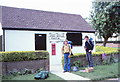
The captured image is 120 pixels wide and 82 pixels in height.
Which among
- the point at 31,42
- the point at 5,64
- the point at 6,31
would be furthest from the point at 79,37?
the point at 5,64

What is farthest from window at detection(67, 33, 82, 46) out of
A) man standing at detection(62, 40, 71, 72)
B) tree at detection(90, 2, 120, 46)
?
tree at detection(90, 2, 120, 46)

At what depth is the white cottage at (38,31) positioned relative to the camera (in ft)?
30.8

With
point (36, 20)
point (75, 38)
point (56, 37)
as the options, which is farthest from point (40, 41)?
point (75, 38)

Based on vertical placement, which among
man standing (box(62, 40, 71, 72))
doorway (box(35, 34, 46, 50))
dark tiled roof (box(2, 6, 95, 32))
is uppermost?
dark tiled roof (box(2, 6, 95, 32))

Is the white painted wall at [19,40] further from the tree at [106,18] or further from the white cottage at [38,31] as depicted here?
the tree at [106,18]

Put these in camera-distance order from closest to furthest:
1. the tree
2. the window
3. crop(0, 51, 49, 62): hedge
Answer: crop(0, 51, 49, 62): hedge < the window < the tree

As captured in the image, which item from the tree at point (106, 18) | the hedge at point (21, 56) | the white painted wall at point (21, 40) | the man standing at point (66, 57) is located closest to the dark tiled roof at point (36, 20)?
the white painted wall at point (21, 40)

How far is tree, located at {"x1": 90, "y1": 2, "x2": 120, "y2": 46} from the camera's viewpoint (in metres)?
16.4

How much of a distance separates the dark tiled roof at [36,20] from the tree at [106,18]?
4.65m

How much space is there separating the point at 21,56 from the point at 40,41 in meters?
3.74

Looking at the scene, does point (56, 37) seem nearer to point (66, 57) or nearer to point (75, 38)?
point (75, 38)

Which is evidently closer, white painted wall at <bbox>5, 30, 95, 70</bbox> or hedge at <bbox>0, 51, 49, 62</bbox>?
hedge at <bbox>0, 51, 49, 62</bbox>

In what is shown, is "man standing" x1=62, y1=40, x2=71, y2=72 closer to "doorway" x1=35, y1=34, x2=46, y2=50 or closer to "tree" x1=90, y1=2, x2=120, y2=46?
"doorway" x1=35, y1=34, x2=46, y2=50

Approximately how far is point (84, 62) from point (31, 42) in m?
4.07
